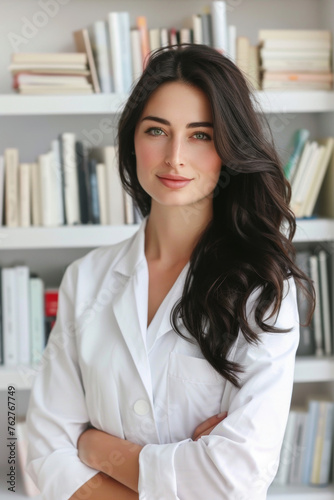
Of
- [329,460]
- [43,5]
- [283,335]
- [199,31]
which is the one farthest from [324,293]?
[43,5]

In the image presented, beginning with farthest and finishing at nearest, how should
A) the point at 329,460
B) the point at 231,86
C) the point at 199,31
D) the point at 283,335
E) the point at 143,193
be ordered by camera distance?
the point at 329,460 → the point at 199,31 → the point at 143,193 → the point at 231,86 → the point at 283,335

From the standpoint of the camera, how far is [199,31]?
7.34ft

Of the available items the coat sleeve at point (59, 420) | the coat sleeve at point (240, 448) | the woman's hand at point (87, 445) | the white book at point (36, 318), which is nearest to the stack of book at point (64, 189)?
the white book at point (36, 318)

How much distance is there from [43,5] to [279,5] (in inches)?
35.9

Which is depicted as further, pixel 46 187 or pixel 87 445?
pixel 46 187

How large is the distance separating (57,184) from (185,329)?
116 cm

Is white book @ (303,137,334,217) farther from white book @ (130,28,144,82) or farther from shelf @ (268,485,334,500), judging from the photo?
shelf @ (268,485,334,500)

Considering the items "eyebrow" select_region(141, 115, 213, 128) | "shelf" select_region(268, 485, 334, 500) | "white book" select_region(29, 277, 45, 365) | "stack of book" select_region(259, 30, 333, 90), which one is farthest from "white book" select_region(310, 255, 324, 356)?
"eyebrow" select_region(141, 115, 213, 128)

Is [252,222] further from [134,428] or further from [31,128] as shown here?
[31,128]

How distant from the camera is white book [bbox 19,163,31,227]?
2248 millimetres

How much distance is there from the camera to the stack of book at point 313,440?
2.38m

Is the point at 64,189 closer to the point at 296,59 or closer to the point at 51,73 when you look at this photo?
the point at 51,73

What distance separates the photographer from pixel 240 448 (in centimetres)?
111

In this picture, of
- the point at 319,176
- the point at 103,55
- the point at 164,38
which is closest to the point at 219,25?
the point at 164,38
